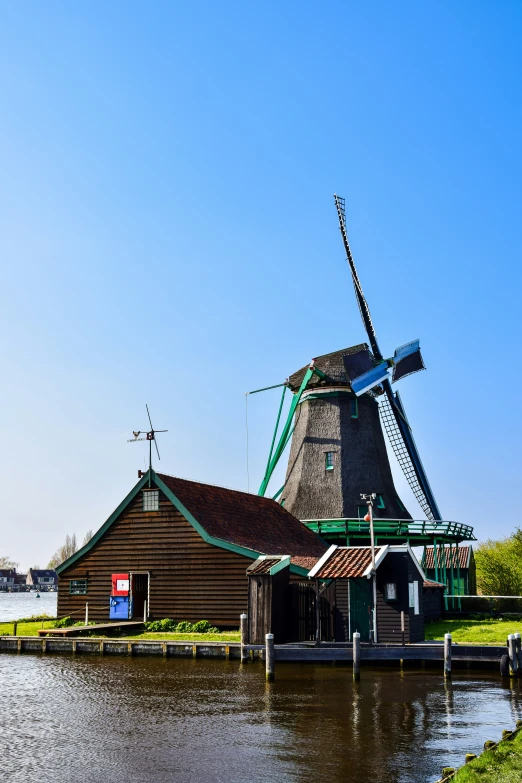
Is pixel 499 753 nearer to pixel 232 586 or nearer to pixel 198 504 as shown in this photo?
pixel 232 586

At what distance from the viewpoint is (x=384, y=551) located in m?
28.8

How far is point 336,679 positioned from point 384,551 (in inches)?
279

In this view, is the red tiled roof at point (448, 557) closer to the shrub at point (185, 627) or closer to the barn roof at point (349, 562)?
the barn roof at point (349, 562)

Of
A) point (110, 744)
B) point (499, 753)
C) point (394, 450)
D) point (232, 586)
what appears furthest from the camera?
point (394, 450)

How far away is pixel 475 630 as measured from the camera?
1313 inches

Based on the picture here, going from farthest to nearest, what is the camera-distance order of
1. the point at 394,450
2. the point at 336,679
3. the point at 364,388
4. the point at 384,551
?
the point at 394,450 → the point at 364,388 → the point at 384,551 → the point at 336,679

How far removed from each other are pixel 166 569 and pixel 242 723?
18.1 m

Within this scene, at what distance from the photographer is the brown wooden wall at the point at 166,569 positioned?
108 ft

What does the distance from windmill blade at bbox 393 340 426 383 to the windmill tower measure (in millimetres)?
58

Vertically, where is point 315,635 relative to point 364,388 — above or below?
below

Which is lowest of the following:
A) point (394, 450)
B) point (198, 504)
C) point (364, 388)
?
point (198, 504)

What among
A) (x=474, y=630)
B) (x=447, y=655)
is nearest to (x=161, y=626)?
(x=474, y=630)

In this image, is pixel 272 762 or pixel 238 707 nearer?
pixel 272 762

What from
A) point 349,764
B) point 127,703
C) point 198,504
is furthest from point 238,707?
point 198,504
